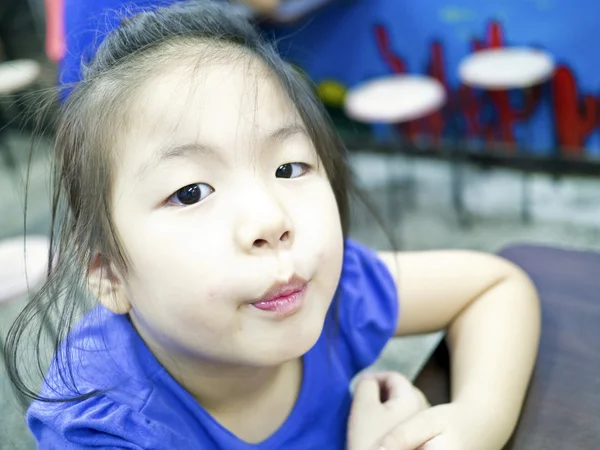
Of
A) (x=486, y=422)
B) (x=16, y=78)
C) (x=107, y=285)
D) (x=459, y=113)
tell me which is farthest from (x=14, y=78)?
(x=486, y=422)

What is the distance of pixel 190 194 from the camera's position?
1.73 feet

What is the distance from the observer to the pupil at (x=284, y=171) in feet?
1.87

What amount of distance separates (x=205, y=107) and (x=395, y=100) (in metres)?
2.23

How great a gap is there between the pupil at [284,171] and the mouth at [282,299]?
0.11 metres

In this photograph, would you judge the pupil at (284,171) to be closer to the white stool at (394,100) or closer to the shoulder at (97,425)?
the shoulder at (97,425)

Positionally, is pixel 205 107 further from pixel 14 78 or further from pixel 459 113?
pixel 14 78

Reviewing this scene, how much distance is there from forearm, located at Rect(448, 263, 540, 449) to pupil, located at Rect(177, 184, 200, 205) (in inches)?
16.1

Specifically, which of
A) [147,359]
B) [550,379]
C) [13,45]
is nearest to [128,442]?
[147,359]

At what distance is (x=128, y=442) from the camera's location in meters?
0.58

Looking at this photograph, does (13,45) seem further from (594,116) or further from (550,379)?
(550,379)

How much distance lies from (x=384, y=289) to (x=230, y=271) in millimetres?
363

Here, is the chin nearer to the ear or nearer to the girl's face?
the girl's face

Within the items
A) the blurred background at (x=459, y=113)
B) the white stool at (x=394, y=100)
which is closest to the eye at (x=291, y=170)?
the blurred background at (x=459, y=113)

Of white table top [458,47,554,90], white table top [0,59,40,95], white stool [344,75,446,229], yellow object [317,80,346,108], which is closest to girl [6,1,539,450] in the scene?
white stool [344,75,446,229]
